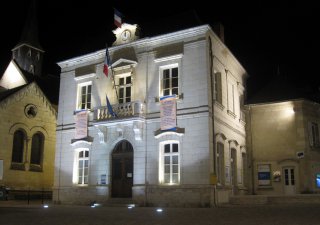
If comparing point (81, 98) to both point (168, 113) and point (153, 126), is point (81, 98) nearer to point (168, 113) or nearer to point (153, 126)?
point (153, 126)

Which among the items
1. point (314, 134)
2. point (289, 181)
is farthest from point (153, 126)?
point (314, 134)

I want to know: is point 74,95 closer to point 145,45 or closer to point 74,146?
point 74,146

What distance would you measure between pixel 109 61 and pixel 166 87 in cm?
332

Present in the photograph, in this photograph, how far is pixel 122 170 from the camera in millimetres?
18703

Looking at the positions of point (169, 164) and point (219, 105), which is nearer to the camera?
point (169, 164)

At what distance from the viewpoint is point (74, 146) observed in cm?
2053

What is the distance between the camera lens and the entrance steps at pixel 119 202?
17369 mm

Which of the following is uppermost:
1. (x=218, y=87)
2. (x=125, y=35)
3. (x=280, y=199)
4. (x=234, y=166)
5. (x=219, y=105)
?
(x=125, y=35)

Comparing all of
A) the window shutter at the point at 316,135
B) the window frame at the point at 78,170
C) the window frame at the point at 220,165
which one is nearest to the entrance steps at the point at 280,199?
the window frame at the point at 220,165

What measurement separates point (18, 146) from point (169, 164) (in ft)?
45.7

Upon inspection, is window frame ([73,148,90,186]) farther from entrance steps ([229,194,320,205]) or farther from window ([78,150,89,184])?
entrance steps ([229,194,320,205])

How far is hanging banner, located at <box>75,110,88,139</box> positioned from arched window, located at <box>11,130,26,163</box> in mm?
8143

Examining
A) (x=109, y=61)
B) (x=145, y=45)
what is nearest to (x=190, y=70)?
(x=145, y=45)

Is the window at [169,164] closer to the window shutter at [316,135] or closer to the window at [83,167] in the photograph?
the window at [83,167]
